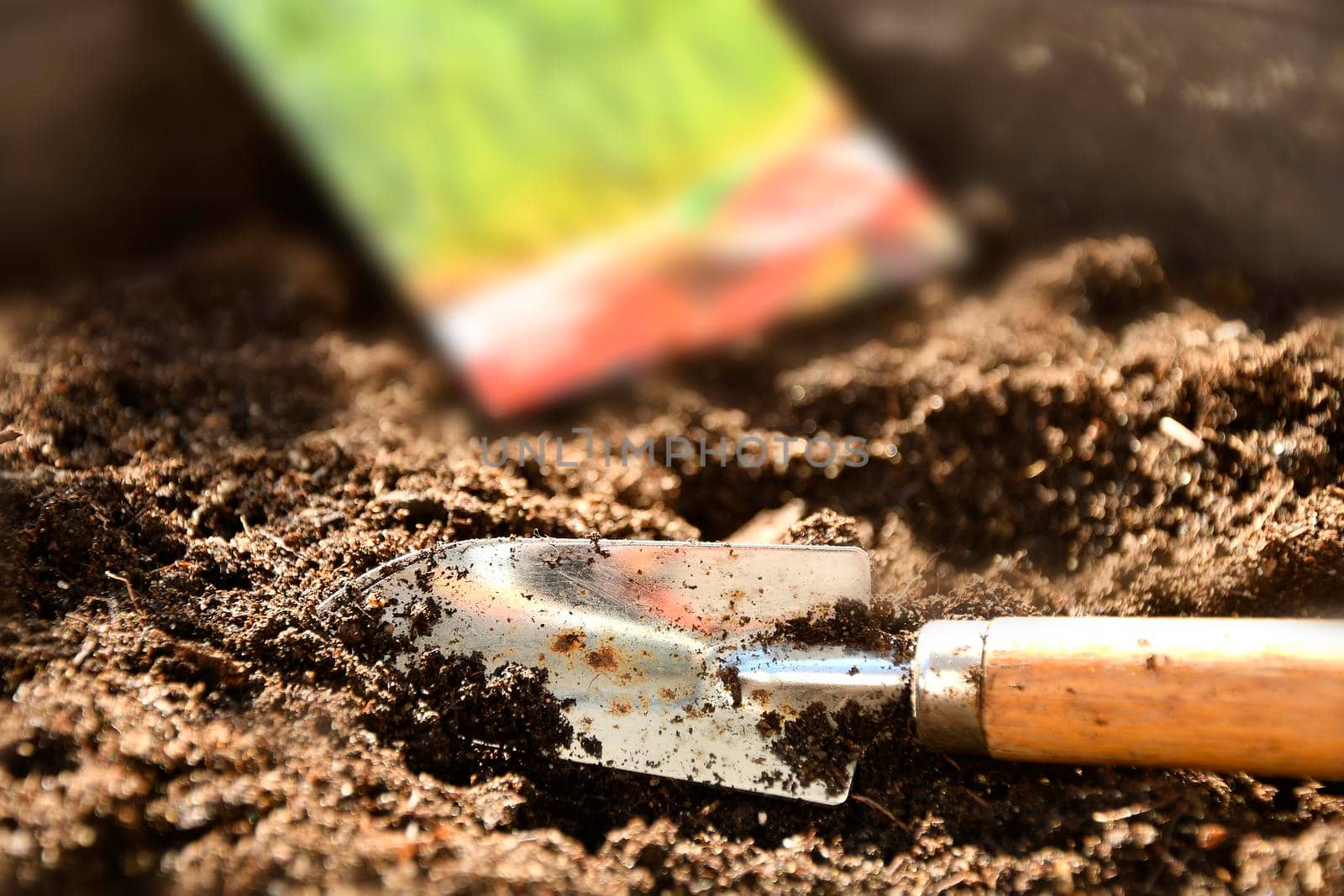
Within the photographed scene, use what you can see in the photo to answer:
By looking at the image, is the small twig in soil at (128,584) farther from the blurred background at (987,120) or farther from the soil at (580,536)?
the blurred background at (987,120)

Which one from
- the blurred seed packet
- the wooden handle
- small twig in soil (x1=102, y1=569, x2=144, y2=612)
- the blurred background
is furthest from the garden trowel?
the blurred background

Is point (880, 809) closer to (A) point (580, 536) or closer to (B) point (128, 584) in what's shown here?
(A) point (580, 536)

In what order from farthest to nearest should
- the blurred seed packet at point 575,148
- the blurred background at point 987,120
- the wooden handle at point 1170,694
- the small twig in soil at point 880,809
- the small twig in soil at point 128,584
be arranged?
the blurred seed packet at point 575,148 < the blurred background at point 987,120 < the small twig in soil at point 128,584 < the small twig in soil at point 880,809 < the wooden handle at point 1170,694

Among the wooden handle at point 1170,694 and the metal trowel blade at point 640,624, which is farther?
the metal trowel blade at point 640,624

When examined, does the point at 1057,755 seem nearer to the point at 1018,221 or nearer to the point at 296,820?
the point at 296,820

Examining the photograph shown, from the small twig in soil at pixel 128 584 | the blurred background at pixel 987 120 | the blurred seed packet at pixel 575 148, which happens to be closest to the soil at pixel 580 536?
the small twig in soil at pixel 128 584

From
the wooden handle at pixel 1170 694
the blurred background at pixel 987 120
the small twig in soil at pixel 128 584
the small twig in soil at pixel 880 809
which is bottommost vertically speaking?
the small twig in soil at pixel 880 809

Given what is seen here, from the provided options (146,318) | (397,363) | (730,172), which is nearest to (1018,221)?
(730,172)
